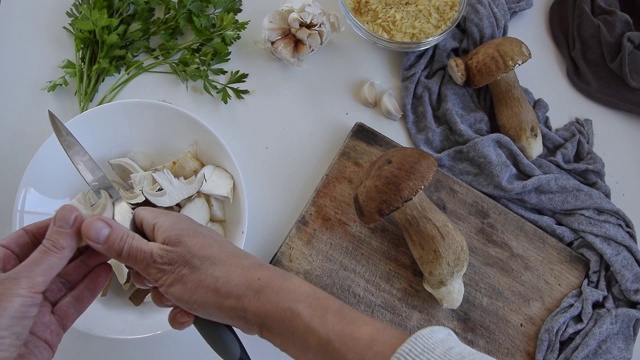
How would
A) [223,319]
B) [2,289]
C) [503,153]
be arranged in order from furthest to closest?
[503,153], [223,319], [2,289]

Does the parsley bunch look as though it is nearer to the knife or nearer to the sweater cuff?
the knife

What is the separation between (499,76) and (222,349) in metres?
0.70

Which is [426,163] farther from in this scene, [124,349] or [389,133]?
[124,349]

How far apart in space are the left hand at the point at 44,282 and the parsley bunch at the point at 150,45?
31 cm

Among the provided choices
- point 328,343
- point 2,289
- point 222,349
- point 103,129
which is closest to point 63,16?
point 103,129

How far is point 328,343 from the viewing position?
2.33ft

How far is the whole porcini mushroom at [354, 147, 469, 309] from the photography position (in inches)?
34.5

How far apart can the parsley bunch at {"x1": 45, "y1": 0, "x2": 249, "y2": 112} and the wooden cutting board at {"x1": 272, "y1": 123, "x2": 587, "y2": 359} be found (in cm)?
29

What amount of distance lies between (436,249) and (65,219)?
0.59 meters

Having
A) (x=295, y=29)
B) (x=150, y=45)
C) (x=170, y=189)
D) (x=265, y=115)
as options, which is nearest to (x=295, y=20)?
(x=295, y=29)

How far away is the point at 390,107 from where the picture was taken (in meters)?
1.08

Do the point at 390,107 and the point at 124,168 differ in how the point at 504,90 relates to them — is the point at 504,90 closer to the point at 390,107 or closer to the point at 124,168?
the point at 390,107

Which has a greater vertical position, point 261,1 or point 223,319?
point 261,1

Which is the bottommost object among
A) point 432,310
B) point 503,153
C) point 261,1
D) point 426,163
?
point 432,310
